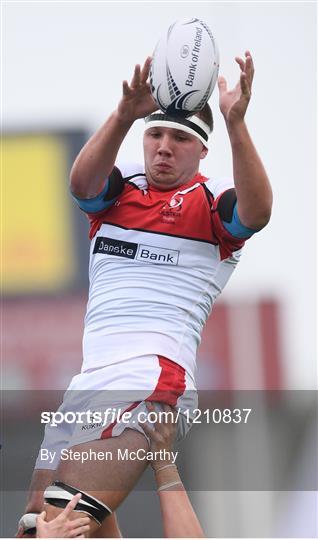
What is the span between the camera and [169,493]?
4.83 metres

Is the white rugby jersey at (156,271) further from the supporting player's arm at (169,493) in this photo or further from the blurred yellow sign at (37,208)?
the blurred yellow sign at (37,208)

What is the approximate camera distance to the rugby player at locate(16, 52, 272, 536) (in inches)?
187

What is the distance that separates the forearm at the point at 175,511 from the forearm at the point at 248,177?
110cm

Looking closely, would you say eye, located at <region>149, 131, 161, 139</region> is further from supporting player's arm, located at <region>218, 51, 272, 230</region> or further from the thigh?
the thigh

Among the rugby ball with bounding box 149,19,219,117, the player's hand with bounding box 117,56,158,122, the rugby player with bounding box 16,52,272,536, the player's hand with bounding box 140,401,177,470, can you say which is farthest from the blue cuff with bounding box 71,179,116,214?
the player's hand with bounding box 140,401,177,470

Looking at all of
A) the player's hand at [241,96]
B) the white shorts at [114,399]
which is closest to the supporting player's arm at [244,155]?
the player's hand at [241,96]

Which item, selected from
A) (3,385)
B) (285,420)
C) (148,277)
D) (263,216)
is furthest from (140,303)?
(285,420)

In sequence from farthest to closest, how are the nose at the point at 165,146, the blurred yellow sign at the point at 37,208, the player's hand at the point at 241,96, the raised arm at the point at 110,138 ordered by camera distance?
the blurred yellow sign at the point at 37,208 → the nose at the point at 165,146 → the raised arm at the point at 110,138 → the player's hand at the point at 241,96

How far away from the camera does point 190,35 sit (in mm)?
4988

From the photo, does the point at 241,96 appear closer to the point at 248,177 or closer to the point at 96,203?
the point at 248,177

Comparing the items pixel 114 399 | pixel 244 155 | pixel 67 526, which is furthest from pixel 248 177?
pixel 67 526

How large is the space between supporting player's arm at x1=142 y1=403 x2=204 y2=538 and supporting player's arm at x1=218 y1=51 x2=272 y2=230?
89 centimetres

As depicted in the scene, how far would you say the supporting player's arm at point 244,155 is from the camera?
4730mm

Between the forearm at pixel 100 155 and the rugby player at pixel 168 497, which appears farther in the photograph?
the forearm at pixel 100 155
